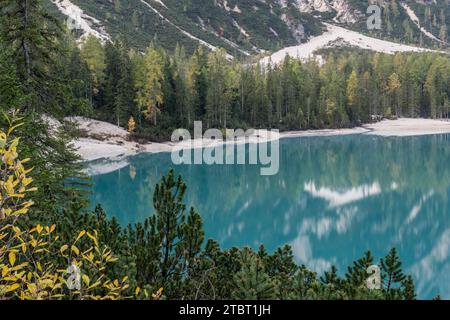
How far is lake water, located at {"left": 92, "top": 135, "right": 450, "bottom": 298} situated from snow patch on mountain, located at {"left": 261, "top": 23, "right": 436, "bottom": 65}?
105114 mm

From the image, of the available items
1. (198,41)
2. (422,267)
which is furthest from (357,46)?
(422,267)

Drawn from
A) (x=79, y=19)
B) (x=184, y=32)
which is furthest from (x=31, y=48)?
(x=184, y=32)

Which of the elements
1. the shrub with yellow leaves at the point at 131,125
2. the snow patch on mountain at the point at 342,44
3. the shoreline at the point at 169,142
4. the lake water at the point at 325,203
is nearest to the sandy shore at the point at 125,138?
the shoreline at the point at 169,142

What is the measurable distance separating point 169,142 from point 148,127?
13.2 feet

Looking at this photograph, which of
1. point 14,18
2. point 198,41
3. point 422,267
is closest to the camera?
point 14,18

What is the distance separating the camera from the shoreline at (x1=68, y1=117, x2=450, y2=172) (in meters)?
48.8

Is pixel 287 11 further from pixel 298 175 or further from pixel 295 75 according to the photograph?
pixel 298 175

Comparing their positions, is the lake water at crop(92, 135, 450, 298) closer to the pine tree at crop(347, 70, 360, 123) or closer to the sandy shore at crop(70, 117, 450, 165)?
the sandy shore at crop(70, 117, 450, 165)

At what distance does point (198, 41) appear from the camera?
137m

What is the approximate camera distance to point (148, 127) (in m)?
59.7

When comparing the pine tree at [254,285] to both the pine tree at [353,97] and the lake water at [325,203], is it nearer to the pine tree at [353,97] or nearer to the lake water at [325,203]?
the lake water at [325,203]

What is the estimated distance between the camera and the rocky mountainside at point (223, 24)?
12675 centimetres

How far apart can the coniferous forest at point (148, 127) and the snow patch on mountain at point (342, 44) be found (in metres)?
10.1
